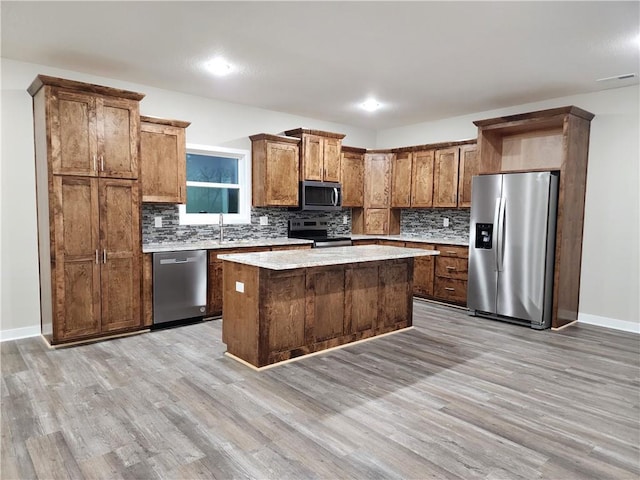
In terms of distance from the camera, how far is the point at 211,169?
18.2 ft

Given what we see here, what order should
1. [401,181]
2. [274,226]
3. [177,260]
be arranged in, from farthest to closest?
[401,181] → [274,226] → [177,260]

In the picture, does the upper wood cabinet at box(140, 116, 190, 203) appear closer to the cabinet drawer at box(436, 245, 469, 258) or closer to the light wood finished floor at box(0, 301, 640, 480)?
the light wood finished floor at box(0, 301, 640, 480)

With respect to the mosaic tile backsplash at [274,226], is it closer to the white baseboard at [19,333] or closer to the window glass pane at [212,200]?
the window glass pane at [212,200]

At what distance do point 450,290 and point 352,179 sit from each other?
236cm

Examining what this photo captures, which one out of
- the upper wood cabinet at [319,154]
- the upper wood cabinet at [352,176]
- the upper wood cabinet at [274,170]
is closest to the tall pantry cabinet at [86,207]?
the upper wood cabinet at [274,170]

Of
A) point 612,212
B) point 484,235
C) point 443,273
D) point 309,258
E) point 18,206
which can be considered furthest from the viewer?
point 443,273

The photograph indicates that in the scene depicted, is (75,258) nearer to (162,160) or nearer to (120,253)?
(120,253)

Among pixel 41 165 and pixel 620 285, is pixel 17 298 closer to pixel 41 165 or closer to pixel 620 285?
pixel 41 165

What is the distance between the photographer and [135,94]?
13.3 ft

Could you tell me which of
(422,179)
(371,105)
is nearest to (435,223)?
(422,179)

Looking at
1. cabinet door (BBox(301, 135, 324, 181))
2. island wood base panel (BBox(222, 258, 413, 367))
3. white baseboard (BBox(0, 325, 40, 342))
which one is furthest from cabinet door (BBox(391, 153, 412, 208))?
white baseboard (BBox(0, 325, 40, 342))

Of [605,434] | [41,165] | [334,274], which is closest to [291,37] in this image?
[334,274]

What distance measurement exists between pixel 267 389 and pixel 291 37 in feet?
9.12

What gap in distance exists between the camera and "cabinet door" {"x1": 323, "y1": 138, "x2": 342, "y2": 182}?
6.14 metres
